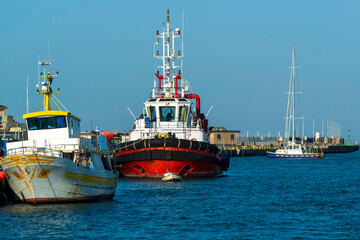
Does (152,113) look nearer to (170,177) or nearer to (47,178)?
(170,177)

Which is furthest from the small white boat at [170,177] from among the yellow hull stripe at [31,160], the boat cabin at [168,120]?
the yellow hull stripe at [31,160]

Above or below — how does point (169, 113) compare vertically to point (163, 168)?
above

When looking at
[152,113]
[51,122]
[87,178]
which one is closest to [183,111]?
[152,113]

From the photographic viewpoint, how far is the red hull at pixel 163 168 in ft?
180

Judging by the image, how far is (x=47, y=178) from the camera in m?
34.8

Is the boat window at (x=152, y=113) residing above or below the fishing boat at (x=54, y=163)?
above

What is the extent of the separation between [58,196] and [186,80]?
3193 cm

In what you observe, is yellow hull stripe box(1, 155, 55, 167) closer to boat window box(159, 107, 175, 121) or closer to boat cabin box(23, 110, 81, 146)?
boat cabin box(23, 110, 81, 146)

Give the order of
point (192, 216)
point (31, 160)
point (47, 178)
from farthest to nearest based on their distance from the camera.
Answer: point (192, 216), point (47, 178), point (31, 160)

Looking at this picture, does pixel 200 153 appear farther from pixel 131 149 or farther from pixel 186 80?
pixel 186 80

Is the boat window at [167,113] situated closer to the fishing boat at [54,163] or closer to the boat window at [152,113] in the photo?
the boat window at [152,113]

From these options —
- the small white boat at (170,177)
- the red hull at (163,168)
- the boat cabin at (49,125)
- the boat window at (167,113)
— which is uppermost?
the boat window at (167,113)

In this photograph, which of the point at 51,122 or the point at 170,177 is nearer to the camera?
the point at 51,122

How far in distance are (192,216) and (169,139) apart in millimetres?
18820
